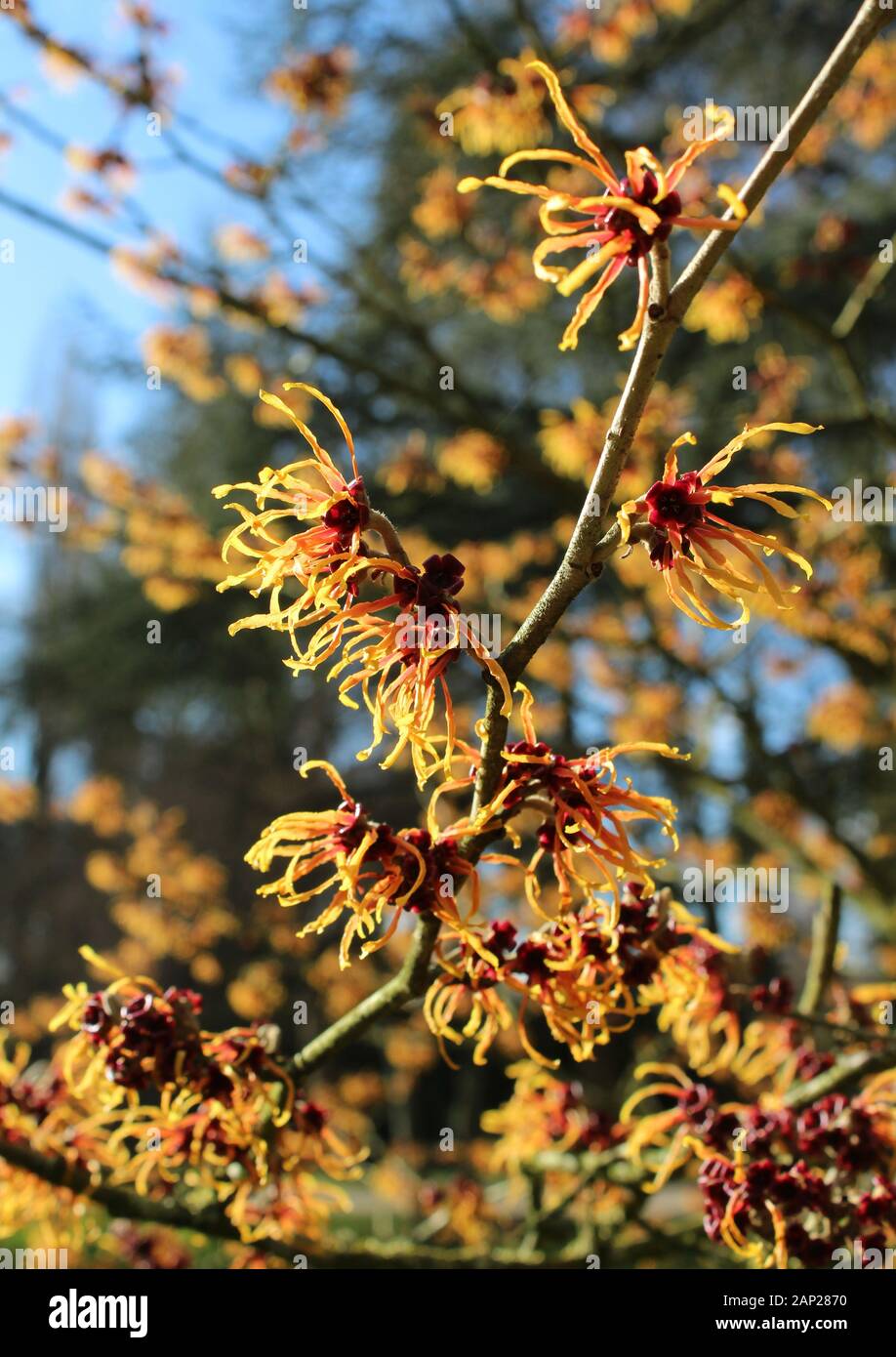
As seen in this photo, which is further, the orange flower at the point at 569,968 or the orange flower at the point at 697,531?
the orange flower at the point at 569,968

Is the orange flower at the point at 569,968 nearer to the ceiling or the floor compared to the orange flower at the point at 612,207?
nearer to the floor

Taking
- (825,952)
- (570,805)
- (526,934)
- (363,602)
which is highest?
(363,602)

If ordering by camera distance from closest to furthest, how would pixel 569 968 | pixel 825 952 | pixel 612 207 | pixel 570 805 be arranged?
1. pixel 612 207
2. pixel 570 805
3. pixel 569 968
4. pixel 825 952

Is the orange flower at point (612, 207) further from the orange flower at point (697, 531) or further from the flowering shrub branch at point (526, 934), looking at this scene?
the orange flower at point (697, 531)

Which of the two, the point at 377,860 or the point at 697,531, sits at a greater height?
the point at 697,531

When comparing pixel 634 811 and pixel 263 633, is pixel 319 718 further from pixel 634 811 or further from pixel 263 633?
pixel 634 811

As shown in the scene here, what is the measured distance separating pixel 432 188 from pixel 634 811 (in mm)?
4408

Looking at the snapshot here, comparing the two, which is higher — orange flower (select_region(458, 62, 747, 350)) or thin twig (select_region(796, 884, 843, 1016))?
orange flower (select_region(458, 62, 747, 350))

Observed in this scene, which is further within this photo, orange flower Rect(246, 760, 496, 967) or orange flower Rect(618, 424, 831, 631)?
orange flower Rect(246, 760, 496, 967)

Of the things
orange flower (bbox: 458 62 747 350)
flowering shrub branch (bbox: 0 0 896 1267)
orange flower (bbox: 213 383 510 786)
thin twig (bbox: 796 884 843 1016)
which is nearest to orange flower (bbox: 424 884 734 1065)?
flowering shrub branch (bbox: 0 0 896 1267)

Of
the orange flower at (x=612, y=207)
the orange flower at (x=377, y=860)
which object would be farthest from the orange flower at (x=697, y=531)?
the orange flower at (x=377, y=860)

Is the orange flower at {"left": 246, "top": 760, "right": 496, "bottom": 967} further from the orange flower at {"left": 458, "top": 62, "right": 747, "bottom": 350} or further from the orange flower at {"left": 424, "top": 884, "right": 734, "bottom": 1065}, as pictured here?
the orange flower at {"left": 458, "top": 62, "right": 747, "bottom": 350}

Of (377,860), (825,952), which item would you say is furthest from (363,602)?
(825,952)

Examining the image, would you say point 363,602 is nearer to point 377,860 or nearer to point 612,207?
point 377,860
